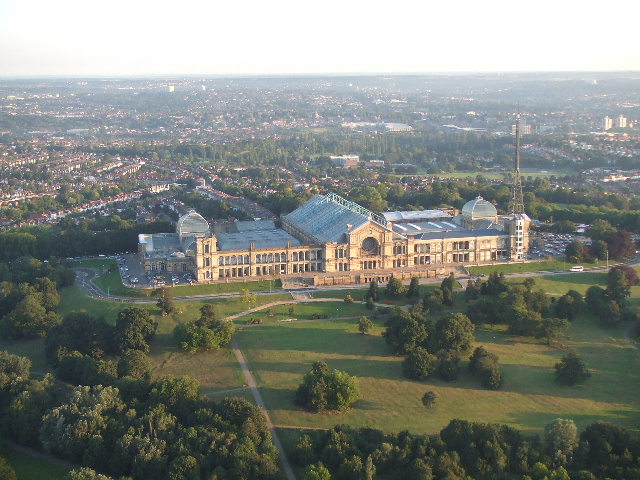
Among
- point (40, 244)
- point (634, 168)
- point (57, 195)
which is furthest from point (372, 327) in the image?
point (634, 168)

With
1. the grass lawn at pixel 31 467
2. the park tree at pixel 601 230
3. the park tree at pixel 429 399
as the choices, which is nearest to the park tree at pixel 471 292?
the park tree at pixel 601 230

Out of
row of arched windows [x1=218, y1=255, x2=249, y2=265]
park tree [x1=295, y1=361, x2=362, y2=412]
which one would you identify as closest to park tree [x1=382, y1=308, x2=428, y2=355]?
park tree [x1=295, y1=361, x2=362, y2=412]

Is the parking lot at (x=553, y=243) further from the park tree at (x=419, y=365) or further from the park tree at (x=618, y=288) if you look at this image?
the park tree at (x=419, y=365)

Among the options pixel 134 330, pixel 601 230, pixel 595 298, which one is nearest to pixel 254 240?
pixel 134 330

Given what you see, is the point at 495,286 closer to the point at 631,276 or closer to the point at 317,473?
the point at 631,276

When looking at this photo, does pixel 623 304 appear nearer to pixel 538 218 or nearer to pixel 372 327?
pixel 372 327

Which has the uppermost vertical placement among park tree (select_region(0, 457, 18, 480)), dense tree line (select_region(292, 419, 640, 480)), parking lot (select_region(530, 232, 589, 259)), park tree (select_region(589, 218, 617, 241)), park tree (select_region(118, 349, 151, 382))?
park tree (select_region(589, 218, 617, 241))

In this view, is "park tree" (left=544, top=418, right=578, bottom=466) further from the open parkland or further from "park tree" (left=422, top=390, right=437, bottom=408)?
"park tree" (left=422, top=390, right=437, bottom=408)
